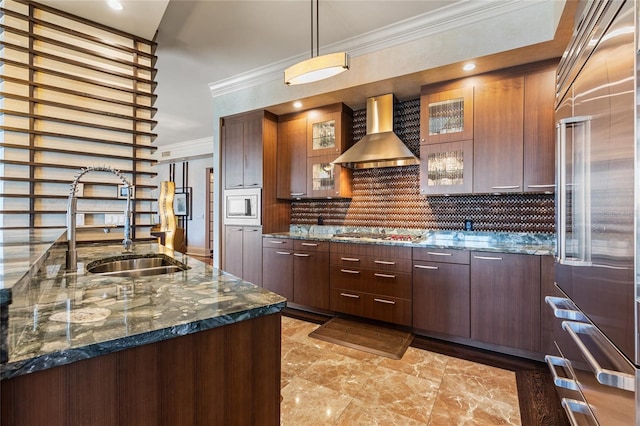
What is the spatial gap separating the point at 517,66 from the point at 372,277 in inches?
94.1

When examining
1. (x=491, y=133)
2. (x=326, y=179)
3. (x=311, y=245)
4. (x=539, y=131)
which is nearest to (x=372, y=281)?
(x=311, y=245)

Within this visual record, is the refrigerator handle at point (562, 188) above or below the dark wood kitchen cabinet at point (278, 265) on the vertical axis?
above

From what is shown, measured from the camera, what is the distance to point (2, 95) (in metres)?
2.13

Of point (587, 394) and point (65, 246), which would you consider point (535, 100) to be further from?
point (65, 246)

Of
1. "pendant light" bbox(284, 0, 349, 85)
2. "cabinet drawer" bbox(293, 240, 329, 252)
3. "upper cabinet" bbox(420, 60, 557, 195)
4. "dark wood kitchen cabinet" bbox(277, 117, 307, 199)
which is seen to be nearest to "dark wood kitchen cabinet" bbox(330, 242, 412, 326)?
"cabinet drawer" bbox(293, 240, 329, 252)

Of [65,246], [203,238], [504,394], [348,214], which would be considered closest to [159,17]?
[65,246]

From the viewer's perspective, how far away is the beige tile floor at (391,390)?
1789 mm

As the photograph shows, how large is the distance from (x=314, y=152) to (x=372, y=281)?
70.3 inches

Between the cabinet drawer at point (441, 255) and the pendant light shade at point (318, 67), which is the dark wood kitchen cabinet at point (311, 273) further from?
the pendant light shade at point (318, 67)

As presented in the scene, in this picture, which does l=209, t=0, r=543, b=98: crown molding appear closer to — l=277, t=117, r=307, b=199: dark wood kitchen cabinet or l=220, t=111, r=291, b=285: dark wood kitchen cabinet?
l=277, t=117, r=307, b=199: dark wood kitchen cabinet

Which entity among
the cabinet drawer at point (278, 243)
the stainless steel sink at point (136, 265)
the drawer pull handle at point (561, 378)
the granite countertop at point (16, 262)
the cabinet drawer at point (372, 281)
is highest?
the granite countertop at point (16, 262)

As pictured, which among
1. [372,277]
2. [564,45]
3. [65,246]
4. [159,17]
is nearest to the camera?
[65,246]

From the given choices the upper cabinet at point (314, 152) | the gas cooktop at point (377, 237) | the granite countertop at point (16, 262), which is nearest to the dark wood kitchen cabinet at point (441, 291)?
the gas cooktop at point (377, 237)

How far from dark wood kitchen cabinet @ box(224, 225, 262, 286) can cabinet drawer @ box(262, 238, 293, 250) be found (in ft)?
0.37
